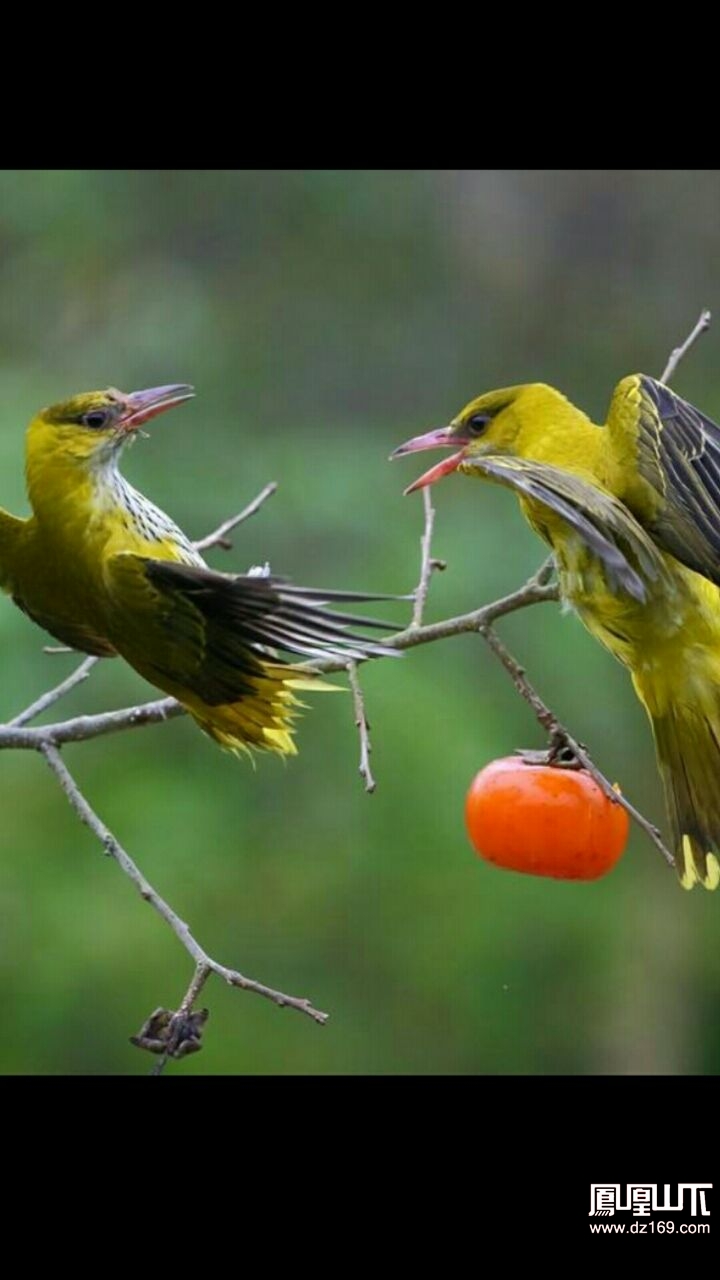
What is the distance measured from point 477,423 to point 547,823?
35.4 inches

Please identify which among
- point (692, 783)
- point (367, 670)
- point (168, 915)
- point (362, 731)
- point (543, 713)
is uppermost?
point (362, 731)

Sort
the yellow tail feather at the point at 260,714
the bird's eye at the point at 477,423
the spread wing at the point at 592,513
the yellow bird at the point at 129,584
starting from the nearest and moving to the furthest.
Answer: the spread wing at the point at 592,513, the yellow bird at the point at 129,584, the yellow tail feather at the point at 260,714, the bird's eye at the point at 477,423

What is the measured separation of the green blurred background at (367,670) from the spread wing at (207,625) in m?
2.10

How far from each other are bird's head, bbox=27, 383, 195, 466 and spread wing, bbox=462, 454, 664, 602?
0.65 metres

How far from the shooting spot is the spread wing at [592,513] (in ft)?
12.3

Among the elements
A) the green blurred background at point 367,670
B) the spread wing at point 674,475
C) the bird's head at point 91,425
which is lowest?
the green blurred background at point 367,670

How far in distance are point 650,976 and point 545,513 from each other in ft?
17.0

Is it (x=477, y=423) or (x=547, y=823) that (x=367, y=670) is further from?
(x=547, y=823)

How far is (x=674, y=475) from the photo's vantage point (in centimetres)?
419

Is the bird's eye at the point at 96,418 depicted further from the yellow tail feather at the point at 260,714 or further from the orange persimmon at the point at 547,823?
the orange persimmon at the point at 547,823

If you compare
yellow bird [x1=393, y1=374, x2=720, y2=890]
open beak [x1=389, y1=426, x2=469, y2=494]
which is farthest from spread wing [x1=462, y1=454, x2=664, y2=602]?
open beak [x1=389, y1=426, x2=469, y2=494]

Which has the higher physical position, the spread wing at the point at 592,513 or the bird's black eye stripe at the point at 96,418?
the bird's black eye stripe at the point at 96,418

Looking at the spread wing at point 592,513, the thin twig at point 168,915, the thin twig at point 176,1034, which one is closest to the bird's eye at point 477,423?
the spread wing at point 592,513

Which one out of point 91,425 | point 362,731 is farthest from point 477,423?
point 362,731
